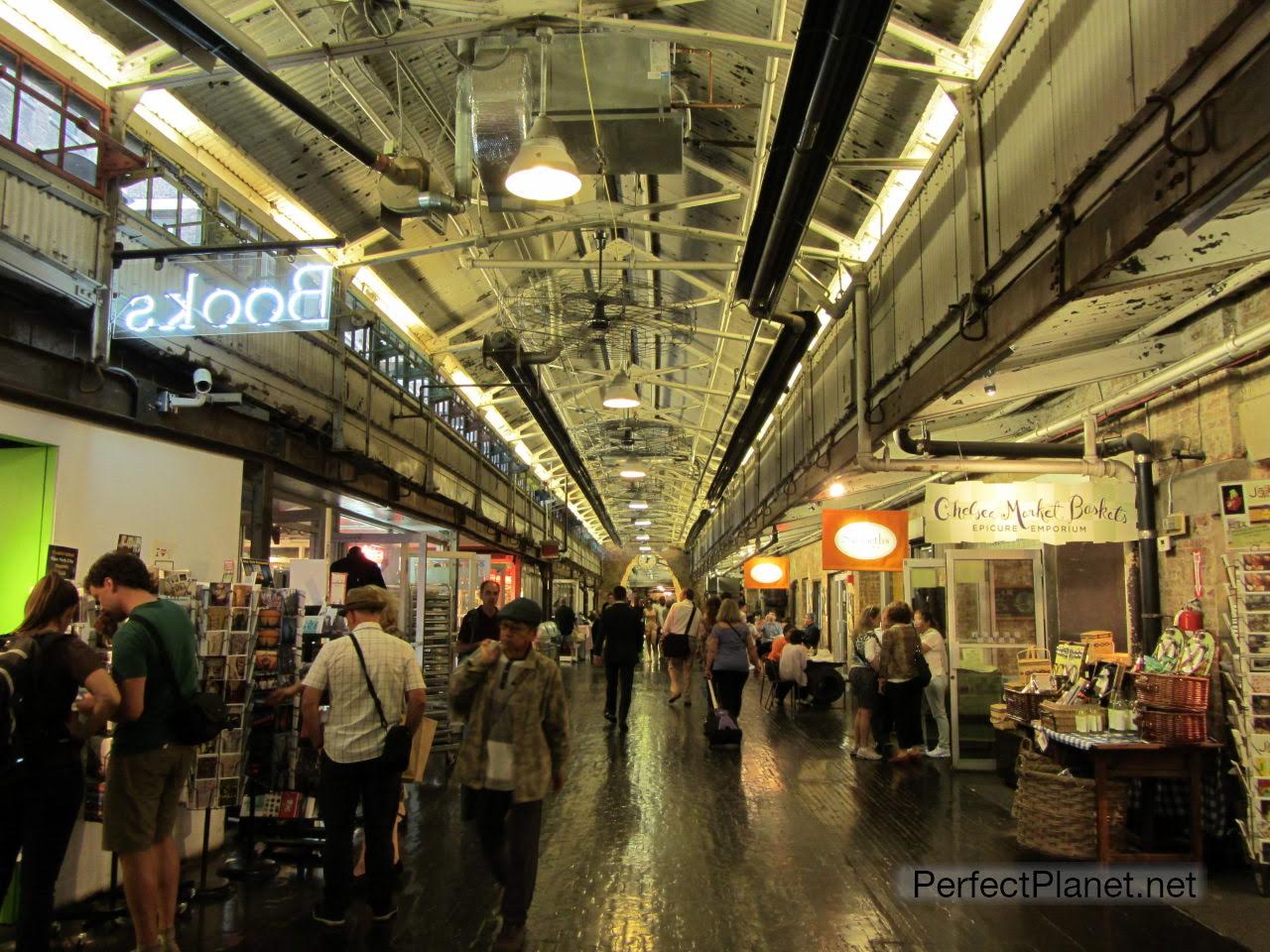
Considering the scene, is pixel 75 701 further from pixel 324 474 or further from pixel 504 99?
pixel 324 474

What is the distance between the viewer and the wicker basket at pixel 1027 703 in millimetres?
6688

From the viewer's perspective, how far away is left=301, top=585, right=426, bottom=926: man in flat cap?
4293mm

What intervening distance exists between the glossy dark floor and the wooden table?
0.66m

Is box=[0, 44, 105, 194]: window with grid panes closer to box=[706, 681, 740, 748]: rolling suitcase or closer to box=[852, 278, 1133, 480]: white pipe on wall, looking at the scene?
box=[852, 278, 1133, 480]: white pipe on wall

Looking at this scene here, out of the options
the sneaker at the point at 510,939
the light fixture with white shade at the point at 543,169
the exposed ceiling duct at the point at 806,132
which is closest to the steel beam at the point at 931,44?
the exposed ceiling duct at the point at 806,132

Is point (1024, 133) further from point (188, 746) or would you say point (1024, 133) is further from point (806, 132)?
point (188, 746)

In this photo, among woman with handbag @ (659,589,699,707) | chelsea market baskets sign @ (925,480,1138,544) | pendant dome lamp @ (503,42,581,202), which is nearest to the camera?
pendant dome lamp @ (503,42,581,202)

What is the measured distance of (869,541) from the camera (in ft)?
32.9

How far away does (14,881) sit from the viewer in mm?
4391

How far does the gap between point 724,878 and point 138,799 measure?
9.78ft

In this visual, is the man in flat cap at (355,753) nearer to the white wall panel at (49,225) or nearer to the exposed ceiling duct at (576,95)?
the white wall panel at (49,225)

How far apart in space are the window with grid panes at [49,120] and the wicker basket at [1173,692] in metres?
6.89

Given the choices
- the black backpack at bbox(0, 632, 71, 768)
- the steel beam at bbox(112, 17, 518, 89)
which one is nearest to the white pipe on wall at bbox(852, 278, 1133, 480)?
the steel beam at bbox(112, 17, 518, 89)

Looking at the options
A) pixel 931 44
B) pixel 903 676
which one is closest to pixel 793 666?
pixel 903 676
